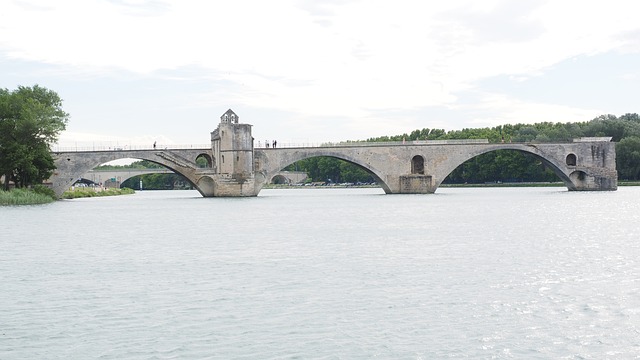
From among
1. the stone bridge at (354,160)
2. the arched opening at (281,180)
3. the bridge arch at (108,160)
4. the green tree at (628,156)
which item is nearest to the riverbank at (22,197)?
the bridge arch at (108,160)

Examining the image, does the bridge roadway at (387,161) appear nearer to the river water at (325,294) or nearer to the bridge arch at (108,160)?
the bridge arch at (108,160)

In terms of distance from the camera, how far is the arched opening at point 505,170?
97.9 metres

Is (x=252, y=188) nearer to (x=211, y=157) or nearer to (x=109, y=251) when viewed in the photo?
(x=211, y=157)

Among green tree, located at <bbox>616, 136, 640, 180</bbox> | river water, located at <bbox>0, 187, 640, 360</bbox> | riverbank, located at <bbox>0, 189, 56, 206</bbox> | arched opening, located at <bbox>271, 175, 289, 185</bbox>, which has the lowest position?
river water, located at <bbox>0, 187, 640, 360</bbox>

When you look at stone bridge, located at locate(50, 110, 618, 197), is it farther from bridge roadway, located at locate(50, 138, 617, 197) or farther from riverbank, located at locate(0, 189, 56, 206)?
riverbank, located at locate(0, 189, 56, 206)

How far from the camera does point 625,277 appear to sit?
18.6 metres

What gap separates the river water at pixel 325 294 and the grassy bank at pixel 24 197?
78.1 ft

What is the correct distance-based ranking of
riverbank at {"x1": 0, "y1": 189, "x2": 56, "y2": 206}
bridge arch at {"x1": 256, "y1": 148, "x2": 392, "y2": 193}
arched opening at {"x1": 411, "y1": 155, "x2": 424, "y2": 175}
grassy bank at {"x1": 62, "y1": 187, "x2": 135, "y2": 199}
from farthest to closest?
grassy bank at {"x1": 62, "y1": 187, "x2": 135, "y2": 199} < arched opening at {"x1": 411, "y1": 155, "x2": 424, "y2": 175} < bridge arch at {"x1": 256, "y1": 148, "x2": 392, "y2": 193} < riverbank at {"x1": 0, "y1": 189, "x2": 56, "y2": 206}

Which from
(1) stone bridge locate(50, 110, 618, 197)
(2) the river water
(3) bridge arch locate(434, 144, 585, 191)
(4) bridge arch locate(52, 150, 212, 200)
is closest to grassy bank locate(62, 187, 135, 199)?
(4) bridge arch locate(52, 150, 212, 200)

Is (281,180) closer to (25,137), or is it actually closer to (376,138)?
(376,138)

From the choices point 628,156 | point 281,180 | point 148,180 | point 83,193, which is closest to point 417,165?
point 628,156

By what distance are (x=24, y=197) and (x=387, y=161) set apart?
31645 mm

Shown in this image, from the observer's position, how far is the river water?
41.9ft

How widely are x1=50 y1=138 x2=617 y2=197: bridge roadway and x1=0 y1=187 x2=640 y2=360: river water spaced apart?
37.6 metres
